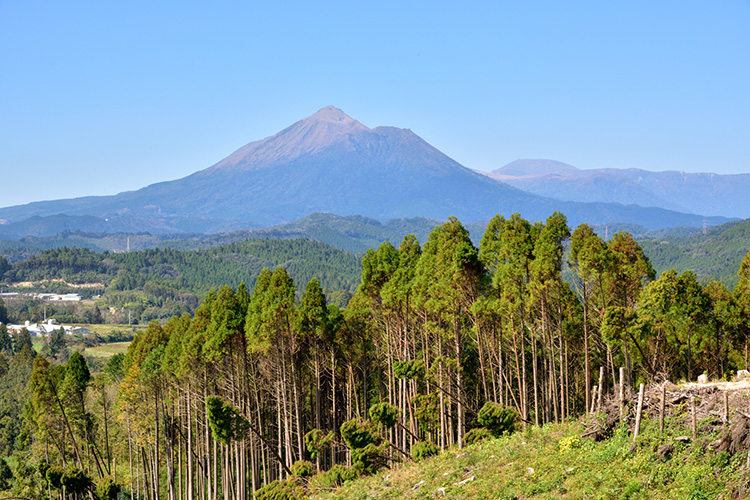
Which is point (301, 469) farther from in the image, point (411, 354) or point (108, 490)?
point (108, 490)

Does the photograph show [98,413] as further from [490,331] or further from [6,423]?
[490,331]

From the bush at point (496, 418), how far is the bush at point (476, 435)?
415 mm

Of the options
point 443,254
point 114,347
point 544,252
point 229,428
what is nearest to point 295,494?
point 229,428

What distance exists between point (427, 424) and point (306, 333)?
281 inches

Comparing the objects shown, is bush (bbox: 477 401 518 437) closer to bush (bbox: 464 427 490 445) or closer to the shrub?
bush (bbox: 464 427 490 445)

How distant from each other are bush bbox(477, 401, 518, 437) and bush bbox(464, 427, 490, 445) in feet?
1.36

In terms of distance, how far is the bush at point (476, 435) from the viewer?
2589cm

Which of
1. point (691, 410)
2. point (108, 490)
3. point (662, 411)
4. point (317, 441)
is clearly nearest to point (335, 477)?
point (317, 441)

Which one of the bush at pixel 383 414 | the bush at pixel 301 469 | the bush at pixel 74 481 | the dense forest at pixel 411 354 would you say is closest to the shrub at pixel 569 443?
the dense forest at pixel 411 354

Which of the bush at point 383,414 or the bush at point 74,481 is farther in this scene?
the bush at point 74,481

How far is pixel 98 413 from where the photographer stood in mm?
46469

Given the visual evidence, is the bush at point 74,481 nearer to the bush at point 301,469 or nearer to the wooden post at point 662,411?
the bush at point 301,469

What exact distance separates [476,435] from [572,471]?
387 inches

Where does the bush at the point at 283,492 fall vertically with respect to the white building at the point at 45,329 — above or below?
above
